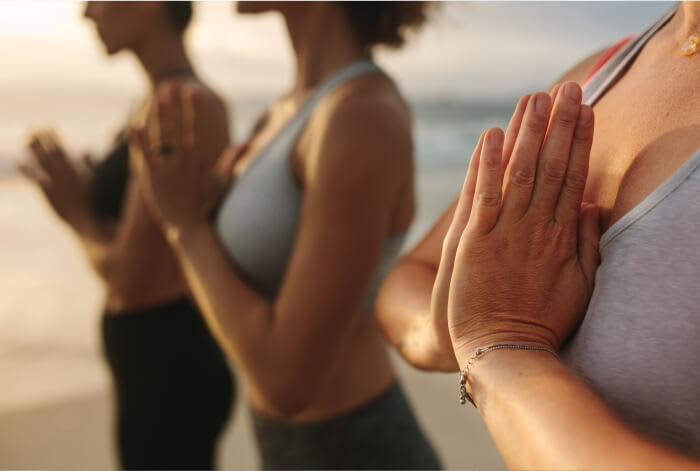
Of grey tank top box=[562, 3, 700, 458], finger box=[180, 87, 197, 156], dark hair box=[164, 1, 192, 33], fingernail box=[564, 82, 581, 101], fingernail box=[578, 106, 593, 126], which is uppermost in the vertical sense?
fingernail box=[564, 82, 581, 101]

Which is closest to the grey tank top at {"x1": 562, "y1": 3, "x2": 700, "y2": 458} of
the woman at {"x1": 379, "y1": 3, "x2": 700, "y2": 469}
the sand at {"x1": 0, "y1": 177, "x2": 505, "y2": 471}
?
the woman at {"x1": 379, "y1": 3, "x2": 700, "y2": 469}

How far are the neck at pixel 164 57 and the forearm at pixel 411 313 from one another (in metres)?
1.45

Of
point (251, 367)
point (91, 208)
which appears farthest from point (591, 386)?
point (91, 208)

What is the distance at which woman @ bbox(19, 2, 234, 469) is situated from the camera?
1.85 metres

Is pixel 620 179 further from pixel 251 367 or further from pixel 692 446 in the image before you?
pixel 251 367

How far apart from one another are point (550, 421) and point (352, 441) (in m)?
0.94

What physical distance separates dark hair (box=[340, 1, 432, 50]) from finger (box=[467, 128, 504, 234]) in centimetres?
93

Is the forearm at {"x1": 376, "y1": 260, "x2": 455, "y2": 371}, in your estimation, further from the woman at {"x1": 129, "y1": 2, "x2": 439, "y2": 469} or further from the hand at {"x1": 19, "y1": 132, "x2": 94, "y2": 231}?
the hand at {"x1": 19, "y1": 132, "x2": 94, "y2": 231}

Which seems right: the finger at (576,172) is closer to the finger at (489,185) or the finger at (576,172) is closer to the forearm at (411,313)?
the finger at (489,185)

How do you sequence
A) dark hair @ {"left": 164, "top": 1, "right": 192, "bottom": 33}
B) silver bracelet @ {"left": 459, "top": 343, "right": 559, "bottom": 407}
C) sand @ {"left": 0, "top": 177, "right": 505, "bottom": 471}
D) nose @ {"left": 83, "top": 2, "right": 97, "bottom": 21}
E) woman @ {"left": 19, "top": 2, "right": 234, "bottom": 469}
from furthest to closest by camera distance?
sand @ {"left": 0, "top": 177, "right": 505, "bottom": 471} < dark hair @ {"left": 164, "top": 1, "right": 192, "bottom": 33} < nose @ {"left": 83, "top": 2, "right": 97, "bottom": 21} < woman @ {"left": 19, "top": 2, "right": 234, "bottom": 469} < silver bracelet @ {"left": 459, "top": 343, "right": 559, "bottom": 407}

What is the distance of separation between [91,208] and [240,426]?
5.66 ft

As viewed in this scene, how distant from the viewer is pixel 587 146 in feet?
2.15

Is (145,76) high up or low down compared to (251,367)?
up

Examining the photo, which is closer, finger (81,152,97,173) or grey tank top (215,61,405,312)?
grey tank top (215,61,405,312)
